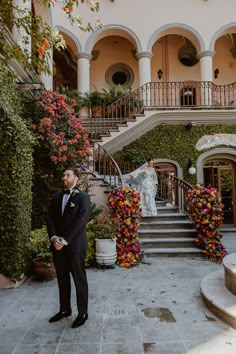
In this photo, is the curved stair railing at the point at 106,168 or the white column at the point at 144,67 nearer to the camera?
the curved stair railing at the point at 106,168

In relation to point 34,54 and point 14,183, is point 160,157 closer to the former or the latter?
point 14,183

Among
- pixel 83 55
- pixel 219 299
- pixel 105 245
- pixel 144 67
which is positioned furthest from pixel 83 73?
pixel 219 299

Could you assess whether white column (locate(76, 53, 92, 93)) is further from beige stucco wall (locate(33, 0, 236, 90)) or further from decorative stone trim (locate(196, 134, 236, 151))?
decorative stone trim (locate(196, 134, 236, 151))

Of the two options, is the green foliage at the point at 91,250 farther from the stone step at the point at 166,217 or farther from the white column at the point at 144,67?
the white column at the point at 144,67

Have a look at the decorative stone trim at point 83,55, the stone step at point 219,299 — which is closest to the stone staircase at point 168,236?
the stone step at point 219,299

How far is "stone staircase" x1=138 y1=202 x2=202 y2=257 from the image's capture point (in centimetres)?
682

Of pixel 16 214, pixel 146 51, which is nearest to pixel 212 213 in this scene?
pixel 16 214

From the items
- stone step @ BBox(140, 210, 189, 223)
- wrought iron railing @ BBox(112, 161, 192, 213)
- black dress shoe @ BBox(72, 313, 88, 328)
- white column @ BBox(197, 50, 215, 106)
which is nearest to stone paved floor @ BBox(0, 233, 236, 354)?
black dress shoe @ BBox(72, 313, 88, 328)

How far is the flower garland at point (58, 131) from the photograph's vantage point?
6211 mm

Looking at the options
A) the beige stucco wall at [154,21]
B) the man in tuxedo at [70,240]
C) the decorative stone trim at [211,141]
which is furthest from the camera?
the beige stucco wall at [154,21]

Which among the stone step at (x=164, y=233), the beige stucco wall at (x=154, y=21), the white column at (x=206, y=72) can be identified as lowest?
the stone step at (x=164, y=233)

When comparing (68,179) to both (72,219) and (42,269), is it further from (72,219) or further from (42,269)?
(42,269)

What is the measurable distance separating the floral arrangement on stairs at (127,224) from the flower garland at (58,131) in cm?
140

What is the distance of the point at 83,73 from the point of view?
12.9 metres
